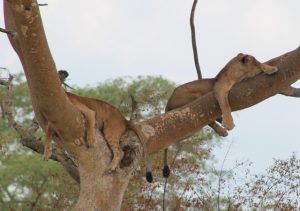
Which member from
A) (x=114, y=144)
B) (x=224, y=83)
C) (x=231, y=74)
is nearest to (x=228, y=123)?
(x=224, y=83)

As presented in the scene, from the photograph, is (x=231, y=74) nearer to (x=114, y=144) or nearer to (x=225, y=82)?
(x=225, y=82)

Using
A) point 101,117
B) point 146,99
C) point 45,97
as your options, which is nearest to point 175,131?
point 101,117

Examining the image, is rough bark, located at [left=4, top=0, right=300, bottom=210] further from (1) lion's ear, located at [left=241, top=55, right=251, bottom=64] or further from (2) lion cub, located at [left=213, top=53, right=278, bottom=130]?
(1) lion's ear, located at [left=241, top=55, right=251, bottom=64]

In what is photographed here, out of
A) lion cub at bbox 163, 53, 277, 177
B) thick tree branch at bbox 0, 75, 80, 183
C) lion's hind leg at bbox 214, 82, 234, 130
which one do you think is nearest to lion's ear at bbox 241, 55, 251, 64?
lion cub at bbox 163, 53, 277, 177

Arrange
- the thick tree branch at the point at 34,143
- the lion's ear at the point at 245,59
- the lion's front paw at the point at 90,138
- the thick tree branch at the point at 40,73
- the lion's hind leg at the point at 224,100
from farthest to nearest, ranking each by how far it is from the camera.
A: the lion's ear at the point at 245,59, the thick tree branch at the point at 34,143, the lion's hind leg at the point at 224,100, the lion's front paw at the point at 90,138, the thick tree branch at the point at 40,73

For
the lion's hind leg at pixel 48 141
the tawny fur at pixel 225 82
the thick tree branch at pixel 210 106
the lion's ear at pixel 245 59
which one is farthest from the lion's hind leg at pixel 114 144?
the lion's ear at pixel 245 59

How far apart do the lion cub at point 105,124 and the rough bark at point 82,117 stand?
63mm

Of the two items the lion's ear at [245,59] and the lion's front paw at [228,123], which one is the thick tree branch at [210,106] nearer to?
the lion's front paw at [228,123]

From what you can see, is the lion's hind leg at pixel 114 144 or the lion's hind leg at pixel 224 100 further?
the lion's hind leg at pixel 224 100

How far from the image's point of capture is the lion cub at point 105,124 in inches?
225

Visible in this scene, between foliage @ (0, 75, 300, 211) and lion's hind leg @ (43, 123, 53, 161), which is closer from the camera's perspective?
lion's hind leg @ (43, 123, 53, 161)

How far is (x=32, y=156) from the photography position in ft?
51.6

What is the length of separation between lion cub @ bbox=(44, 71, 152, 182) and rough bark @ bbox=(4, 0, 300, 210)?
63mm

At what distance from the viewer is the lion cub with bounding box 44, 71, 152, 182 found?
5.71m
